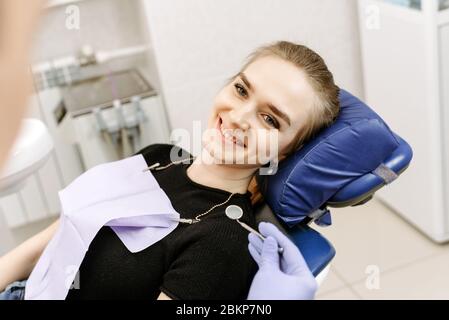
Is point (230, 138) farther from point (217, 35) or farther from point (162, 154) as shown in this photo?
point (217, 35)

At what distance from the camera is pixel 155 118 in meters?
2.30

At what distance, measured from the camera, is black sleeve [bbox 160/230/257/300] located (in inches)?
42.1

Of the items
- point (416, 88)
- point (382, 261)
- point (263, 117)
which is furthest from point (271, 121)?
point (382, 261)

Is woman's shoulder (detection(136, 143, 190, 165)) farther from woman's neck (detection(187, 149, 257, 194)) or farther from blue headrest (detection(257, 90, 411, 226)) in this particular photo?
blue headrest (detection(257, 90, 411, 226))

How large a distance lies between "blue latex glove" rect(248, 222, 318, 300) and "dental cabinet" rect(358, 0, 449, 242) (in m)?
1.15

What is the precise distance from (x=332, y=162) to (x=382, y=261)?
1106 millimetres

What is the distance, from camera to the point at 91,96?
7.65ft

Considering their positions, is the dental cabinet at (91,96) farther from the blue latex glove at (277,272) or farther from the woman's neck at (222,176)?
the blue latex glove at (277,272)

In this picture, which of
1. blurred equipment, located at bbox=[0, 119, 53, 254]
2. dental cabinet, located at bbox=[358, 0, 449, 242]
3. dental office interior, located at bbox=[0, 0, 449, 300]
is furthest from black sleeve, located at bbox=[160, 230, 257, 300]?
dental cabinet, located at bbox=[358, 0, 449, 242]

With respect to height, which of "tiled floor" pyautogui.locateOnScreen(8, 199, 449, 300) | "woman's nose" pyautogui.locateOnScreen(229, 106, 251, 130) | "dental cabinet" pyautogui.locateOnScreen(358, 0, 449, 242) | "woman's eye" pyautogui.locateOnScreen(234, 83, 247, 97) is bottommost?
"tiled floor" pyautogui.locateOnScreen(8, 199, 449, 300)

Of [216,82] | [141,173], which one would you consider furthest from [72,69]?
[141,173]

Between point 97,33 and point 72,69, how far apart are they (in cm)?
19

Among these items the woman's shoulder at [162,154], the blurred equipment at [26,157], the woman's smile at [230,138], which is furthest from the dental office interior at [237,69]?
the woman's smile at [230,138]

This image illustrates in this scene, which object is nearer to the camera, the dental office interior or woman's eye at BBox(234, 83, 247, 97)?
woman's eye at BBox(234, 83, 247, 97)
